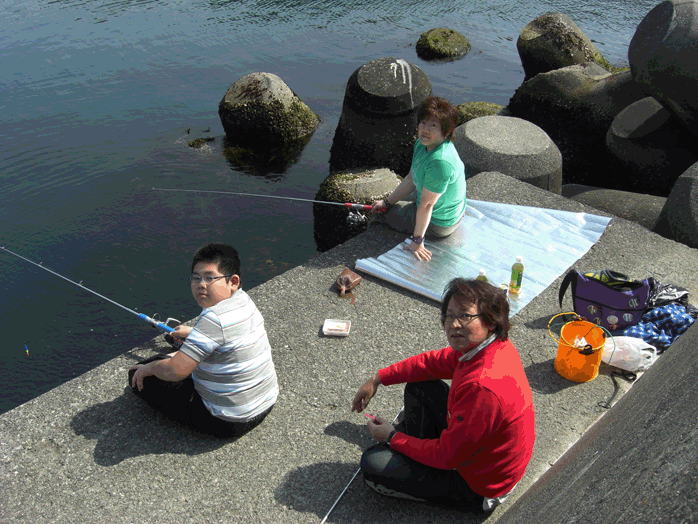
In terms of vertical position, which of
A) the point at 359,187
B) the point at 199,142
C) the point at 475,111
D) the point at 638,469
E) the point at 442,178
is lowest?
the point at 199,142

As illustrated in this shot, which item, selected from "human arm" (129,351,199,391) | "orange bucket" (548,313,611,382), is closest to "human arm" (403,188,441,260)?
"orange bucket" (548,313,611,382)

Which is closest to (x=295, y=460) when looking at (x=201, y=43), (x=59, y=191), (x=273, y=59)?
(x=59, y=191)

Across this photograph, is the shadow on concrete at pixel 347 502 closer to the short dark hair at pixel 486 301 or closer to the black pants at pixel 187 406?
the black pants at pixel 187 406

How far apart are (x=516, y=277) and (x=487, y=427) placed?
8.60ft

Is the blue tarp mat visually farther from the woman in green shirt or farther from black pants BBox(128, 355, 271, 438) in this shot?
black pants BBox(128, 355, 271, 438)

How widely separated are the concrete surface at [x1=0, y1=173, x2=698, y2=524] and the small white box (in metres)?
0.06

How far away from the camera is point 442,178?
5.34 m

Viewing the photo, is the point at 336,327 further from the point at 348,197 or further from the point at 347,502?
the point at 348,197

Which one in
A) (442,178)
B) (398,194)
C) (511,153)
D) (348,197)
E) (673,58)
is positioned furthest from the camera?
(348,197)

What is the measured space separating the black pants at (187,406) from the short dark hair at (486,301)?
1679mm

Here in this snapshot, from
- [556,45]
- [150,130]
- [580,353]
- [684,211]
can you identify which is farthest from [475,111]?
[580,353]

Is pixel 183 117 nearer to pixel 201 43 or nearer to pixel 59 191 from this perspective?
pixel 59 191

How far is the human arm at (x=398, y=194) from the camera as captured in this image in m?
5.88

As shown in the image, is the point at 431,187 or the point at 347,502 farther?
→ the point at 431,187
